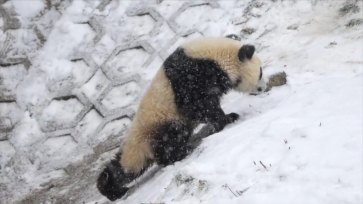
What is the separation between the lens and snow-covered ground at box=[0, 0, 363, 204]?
147 inches

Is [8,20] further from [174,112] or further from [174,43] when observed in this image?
[174,112]

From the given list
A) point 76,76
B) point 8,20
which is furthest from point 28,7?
point 76,76

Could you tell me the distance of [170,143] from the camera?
4105 millimetres

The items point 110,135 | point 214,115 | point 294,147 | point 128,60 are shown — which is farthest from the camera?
point 128,60

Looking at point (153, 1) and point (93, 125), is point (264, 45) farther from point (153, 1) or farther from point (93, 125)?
point (93, 125)

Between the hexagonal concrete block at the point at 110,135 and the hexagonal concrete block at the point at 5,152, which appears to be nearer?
the hexagonal concrete block at the point at 5,152

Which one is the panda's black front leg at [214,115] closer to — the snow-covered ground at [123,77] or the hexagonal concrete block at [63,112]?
the snow-covered ground at [123,77]

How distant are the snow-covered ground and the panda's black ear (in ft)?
1.69

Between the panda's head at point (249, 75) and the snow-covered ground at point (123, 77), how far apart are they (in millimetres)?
137

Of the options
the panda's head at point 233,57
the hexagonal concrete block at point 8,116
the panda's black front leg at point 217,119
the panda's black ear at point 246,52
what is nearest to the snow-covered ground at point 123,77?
the hexagonal concrete block at point 8,116

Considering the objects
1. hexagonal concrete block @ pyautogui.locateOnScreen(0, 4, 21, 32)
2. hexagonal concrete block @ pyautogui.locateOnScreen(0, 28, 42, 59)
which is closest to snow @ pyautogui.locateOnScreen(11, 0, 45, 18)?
hexagonal concrete block @ pyautogui.locateOnScreen(0, 4, 21, 32)

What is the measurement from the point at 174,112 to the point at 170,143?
31 centimetres

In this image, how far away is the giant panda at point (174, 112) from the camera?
13.5 ft

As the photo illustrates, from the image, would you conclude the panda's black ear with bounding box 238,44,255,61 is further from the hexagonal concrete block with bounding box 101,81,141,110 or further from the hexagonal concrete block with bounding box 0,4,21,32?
the hexagonal concrete block with bounding box 0,4,21,32
